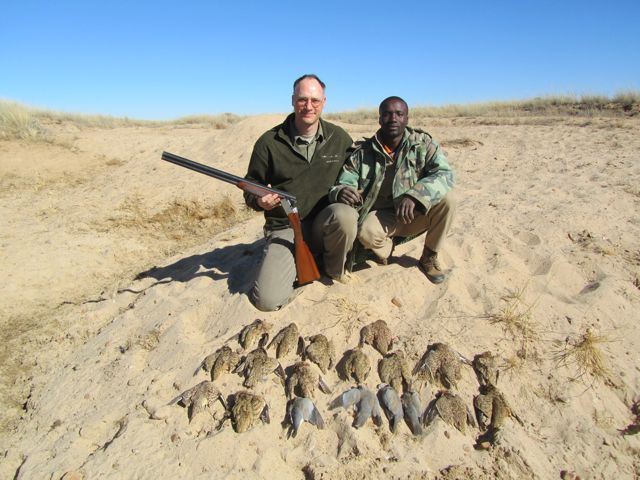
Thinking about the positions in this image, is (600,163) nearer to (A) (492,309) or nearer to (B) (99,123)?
(A) (492,309)

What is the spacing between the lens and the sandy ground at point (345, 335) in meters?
3.05

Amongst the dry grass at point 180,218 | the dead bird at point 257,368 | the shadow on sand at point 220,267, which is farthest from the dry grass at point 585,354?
the dry grass at point 180,218

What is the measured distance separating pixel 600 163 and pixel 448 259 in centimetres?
498

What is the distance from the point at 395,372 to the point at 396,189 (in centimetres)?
167

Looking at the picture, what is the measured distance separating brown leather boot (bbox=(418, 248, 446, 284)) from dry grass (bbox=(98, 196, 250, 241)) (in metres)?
4.41

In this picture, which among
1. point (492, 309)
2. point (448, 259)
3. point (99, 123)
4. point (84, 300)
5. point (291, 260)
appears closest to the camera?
point (492, 309)

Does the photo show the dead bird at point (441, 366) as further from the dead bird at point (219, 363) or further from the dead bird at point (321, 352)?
the dead bird at point (219, 363)

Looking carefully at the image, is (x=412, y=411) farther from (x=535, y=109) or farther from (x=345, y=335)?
(x=535, y=109)

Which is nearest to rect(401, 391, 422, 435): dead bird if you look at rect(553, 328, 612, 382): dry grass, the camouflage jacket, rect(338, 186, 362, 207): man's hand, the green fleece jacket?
rect(553, 328, 612, 382): dry grass

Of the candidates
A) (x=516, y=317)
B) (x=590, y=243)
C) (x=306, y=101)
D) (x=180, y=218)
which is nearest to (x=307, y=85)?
(x=306, y=101)

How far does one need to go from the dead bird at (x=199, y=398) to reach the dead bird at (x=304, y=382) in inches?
20.7

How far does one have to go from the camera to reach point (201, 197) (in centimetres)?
855

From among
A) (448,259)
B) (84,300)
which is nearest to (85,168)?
(84,300)

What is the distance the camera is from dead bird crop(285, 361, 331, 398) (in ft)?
11.2
